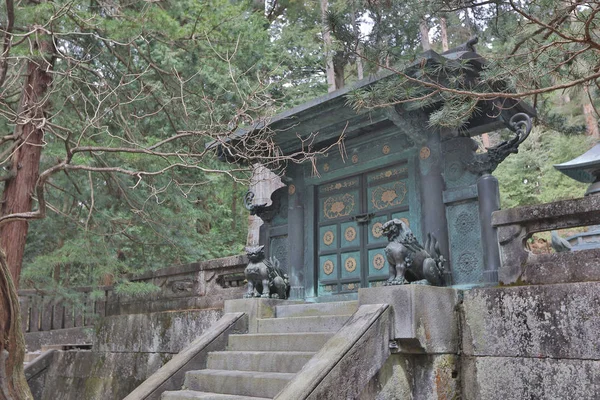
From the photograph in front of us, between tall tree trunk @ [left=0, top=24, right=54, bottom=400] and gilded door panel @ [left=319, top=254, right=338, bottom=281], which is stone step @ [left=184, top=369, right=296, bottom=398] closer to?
tall tree trunk @ [left=0, top=24, right=54, bottom=400]

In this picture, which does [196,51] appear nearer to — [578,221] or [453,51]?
[453,51]

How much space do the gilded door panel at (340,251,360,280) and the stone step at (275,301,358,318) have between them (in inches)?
54.8

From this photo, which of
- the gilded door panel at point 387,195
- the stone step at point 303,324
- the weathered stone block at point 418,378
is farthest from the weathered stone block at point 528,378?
the gilded door panel at point 387,195

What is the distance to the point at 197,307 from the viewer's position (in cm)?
904

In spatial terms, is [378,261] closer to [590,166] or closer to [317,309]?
[317,309]

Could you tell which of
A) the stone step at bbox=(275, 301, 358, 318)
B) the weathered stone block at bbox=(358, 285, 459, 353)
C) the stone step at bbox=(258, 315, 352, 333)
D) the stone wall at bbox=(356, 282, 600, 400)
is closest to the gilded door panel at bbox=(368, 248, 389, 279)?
the stone step at bbox=(275, 301, 358, 318)

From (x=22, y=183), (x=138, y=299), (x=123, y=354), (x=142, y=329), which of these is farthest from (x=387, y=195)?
(x=22, y=183)

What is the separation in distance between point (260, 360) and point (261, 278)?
1.55 m

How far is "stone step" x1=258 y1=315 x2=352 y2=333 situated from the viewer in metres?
6.36

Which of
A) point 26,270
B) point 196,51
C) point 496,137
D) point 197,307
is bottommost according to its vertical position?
point 197,307

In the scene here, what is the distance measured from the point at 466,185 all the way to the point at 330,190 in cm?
248

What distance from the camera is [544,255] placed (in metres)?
5.71

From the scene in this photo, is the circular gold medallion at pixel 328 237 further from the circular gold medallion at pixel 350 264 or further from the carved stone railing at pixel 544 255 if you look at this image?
the carved stone railing at pixel 544 255

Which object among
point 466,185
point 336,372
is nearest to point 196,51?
point 466,185
